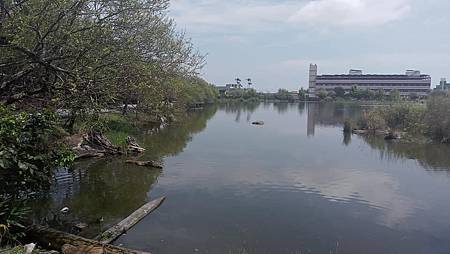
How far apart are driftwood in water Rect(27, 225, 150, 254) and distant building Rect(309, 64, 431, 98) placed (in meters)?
159

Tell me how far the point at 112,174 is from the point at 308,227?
10.9 m

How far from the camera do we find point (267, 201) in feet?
63.9

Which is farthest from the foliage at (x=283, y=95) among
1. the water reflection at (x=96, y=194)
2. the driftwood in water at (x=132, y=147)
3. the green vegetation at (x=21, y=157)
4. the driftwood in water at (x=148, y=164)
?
the green vegetation at (x=21, y=157)

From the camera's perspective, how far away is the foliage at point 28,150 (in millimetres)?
10709

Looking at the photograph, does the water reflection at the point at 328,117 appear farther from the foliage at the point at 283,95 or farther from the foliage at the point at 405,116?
the foliage at the point at 283,95

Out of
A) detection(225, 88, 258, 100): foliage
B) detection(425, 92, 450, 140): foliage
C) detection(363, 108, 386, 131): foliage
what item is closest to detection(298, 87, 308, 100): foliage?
detection(225, 88, 258, 100): foliage

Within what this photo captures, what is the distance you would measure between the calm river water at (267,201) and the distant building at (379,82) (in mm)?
139643

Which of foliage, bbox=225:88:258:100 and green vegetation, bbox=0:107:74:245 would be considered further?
foliage, bbox=225:88:258:100

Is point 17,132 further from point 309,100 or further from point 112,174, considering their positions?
point 309,100

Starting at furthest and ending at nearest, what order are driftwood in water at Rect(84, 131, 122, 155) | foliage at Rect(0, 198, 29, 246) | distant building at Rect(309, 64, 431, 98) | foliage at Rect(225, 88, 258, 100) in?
distant building at Rect(309, 64, 431, 98) → foliage at Rect(225, 88, 258, 100) → driftwood in water at Rect(84, 131, 122, 155) → foliage at Rect(0, 198, 29, 246)

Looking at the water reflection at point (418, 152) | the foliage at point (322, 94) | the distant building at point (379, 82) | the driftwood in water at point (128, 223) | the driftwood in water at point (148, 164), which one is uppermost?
the distant building at point (379, 82)

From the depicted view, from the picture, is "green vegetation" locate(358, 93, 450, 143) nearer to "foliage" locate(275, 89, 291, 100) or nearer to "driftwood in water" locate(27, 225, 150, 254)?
"driftwood in water" locate(27, 225, 150, 254)

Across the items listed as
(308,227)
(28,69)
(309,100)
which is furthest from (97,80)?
(309,100)

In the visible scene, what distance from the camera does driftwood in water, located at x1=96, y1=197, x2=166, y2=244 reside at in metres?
13.4
